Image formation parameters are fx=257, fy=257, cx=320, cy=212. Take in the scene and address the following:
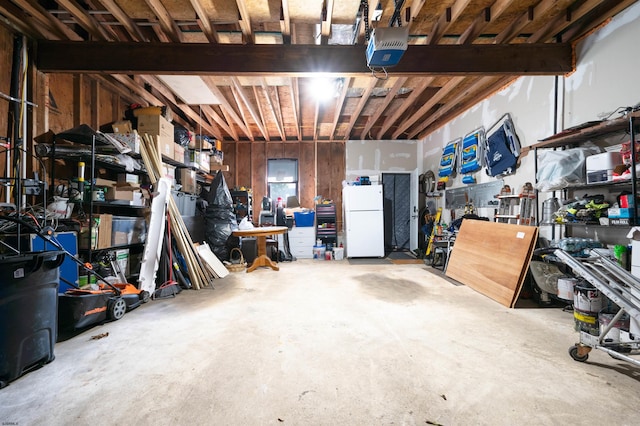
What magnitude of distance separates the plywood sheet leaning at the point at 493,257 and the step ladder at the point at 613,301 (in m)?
1.02

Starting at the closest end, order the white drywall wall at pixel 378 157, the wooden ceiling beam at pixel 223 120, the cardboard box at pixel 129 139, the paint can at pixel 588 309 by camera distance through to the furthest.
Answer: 1. the paint can at pixel 588 309
2. the cardboard box at pixel 129 139
3. the wooden ceiling beam at pixel 223 120
4. the white drywall wall at pixel 378 157

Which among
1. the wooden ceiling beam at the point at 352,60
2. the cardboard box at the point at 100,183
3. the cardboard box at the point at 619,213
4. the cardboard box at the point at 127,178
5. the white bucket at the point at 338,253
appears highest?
the wooden ceiling beam at the point at 352,60

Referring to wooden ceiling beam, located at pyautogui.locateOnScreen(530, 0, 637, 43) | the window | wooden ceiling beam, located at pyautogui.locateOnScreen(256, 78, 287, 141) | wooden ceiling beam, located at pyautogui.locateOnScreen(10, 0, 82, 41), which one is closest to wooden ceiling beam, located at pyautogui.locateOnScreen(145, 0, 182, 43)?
wooden ceiling beam, located at pyautogui.locateOnScreen(10, 0, 82, 41)

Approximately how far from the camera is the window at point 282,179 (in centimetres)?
685

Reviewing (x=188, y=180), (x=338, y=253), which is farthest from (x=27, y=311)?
(x=338, y=253)

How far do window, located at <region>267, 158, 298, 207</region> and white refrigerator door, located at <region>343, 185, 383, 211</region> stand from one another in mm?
1616

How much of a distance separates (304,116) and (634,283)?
5204 millimetres

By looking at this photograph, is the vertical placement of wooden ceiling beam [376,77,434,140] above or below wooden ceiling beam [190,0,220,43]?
above

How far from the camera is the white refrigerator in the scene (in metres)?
5.89

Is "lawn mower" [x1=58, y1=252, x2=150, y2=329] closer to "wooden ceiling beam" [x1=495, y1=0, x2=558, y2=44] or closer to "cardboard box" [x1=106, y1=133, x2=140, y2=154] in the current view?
"cardboard box" [x1=106, y1=133, x2=140, y2=154]

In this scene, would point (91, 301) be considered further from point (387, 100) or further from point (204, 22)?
point (387, 100)

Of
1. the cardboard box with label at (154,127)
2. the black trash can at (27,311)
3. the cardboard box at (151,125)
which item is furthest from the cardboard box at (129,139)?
the black trash can at (27,311)

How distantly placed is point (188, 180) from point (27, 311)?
353 centimetres

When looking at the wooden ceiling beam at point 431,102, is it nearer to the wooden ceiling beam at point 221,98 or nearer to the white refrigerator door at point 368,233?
the white refrigerator door at point 368,233
